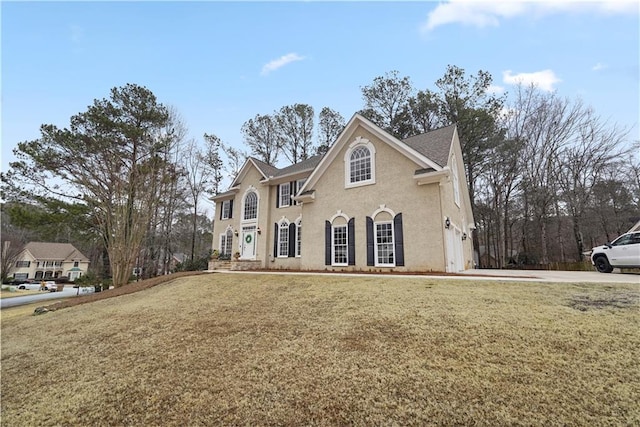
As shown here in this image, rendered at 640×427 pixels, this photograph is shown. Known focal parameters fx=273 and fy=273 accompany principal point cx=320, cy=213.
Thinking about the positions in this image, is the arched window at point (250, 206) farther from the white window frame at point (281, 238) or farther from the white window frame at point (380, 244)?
the white window frame at point (380, 244)

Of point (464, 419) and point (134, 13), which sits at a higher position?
point (134, 13)

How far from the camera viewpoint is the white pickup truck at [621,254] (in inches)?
384

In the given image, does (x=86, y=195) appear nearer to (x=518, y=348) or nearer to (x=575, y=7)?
(x=518, y=348)

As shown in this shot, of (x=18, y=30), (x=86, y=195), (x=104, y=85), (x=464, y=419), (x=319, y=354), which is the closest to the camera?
(x=464, y=419)

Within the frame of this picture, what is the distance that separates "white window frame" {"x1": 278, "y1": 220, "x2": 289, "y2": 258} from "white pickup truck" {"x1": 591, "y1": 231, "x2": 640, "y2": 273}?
15047 mm

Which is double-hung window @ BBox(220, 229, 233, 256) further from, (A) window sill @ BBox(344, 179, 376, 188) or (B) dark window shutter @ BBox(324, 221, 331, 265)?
(A) window sill @ BBox(344, 179, 376, 188)

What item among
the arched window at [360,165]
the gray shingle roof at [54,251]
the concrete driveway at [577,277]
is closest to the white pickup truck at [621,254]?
the concrete driveway at [577,277]

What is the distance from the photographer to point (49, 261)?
153 ft

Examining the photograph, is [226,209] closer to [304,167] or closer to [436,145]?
[304,167]

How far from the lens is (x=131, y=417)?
3322 millimetres

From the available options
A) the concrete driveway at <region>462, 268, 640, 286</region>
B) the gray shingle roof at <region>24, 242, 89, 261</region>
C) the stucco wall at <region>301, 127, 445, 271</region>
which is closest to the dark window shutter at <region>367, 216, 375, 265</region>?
the stucco wall at <region>301, 127, 445, 271</region>

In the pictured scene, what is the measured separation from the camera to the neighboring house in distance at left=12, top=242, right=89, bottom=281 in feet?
145

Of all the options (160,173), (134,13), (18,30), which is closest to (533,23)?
(134,13)

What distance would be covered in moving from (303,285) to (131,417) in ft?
20.9
